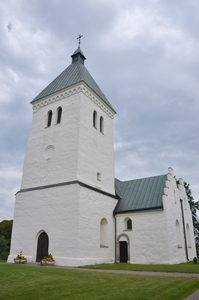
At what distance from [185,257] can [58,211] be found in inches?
452

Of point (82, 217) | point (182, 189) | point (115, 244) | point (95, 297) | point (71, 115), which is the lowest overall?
point (95, 297)

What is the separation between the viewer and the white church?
16.6 metres

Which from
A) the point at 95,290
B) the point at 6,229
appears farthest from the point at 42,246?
the point at 6,229

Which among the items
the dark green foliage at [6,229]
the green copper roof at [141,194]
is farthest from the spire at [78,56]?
the dark green foliage at [6,229]

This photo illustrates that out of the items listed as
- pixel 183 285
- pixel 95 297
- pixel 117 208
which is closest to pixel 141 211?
pixel 117 208

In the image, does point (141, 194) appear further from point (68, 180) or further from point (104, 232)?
point (68, 180)

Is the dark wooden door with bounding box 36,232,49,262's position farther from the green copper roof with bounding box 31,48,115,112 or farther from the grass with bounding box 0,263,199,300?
the green copper roof with bounding box 31,48,115,112

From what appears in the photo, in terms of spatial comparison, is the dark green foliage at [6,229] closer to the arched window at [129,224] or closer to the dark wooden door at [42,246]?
the dark wooden door at [42,246]

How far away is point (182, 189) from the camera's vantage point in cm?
2434

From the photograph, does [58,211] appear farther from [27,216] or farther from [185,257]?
[185,257]

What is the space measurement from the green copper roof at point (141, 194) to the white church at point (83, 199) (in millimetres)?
90

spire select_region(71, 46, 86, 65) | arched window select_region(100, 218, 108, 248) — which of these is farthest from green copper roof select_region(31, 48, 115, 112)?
arched window select_region(100, 218, 108, 248)

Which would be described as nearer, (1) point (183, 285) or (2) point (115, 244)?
(1) point (183, 285)

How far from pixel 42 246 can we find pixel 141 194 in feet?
29.8
